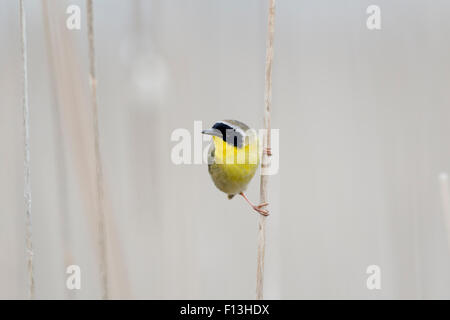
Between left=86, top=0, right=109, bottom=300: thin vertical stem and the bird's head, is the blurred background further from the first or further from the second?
the bird's head

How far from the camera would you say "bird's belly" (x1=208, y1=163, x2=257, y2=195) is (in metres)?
1.50

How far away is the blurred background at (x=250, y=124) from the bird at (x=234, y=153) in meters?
0.38

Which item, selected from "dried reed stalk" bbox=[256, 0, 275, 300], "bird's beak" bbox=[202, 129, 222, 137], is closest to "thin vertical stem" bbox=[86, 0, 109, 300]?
"bird's beak" bbox=[202, 129, 222, 137]

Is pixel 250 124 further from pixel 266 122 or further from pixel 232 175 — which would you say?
pixel 266 122

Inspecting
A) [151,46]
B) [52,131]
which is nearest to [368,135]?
[151,46]

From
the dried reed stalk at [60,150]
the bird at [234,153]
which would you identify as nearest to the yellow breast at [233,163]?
→ the bird at [234,153]

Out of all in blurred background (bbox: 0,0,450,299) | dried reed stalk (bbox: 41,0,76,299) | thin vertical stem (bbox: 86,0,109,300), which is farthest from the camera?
blurred background (bbox: 0,0,450,299)

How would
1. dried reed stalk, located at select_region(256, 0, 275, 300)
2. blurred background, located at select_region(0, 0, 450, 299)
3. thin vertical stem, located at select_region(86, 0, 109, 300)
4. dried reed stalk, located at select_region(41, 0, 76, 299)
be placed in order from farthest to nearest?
blurred background, located at select_region(0, 0, 450, 299) → dried reed stalk, located at select_region(41, 0, 76, 299) → thin vertical stem, located at select_region(86, 0, 109, 300) → dried reed stalk, located at select_region(256, 0, 275, 300)

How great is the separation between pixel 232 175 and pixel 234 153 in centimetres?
7

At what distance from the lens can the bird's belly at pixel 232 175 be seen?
150 centimetres

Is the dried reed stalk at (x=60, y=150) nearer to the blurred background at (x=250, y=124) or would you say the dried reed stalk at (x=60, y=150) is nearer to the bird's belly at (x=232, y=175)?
the blurred background at (x=250, y=124)

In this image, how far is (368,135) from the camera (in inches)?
79.6
